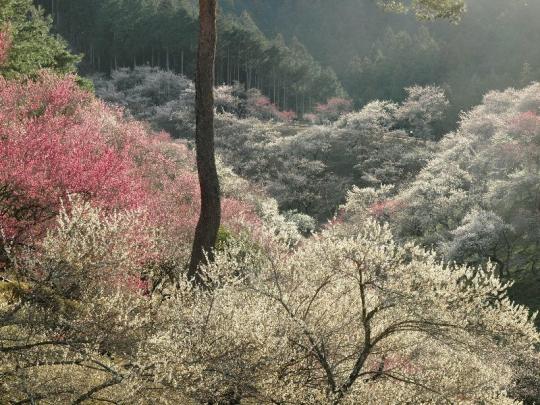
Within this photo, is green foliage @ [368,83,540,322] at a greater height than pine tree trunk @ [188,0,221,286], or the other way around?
pine tree trunk @ [188,0,221,286]

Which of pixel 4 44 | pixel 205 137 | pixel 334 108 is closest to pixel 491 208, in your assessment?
pixel 205 137

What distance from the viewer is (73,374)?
275 inches

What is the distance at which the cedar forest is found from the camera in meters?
6.55

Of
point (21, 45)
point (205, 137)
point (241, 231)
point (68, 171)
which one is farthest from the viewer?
point (21, 45)

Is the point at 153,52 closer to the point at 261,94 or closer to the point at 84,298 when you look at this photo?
the point at 261,94

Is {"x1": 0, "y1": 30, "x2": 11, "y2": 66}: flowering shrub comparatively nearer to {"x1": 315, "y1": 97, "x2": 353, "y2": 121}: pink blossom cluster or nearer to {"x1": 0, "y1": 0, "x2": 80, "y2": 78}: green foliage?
{"x1": 0, "y1": 0, "x2": 80, "y2": 78}: green foliage

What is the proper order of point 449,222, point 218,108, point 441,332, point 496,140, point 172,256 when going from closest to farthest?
1. point 441,332
2. point 172,256
3. point 449,222
4. point 496,140
5. point 218,108

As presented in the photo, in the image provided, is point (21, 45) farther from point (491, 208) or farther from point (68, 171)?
point (491, 208)

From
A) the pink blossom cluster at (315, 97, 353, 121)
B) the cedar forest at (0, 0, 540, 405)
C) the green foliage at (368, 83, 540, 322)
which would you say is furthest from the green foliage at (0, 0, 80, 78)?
the pink blossom cluster at (315, 97, 353, 121)

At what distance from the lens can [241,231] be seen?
757 inches

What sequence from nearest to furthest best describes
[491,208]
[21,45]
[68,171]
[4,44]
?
[68,171] → [4,44] → [21,45] → [491,208]

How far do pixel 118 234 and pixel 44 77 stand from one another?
15.5 m

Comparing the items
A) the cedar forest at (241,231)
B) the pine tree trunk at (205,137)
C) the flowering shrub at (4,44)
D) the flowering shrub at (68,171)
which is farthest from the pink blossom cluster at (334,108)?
the pine tree trunk at (205,137)

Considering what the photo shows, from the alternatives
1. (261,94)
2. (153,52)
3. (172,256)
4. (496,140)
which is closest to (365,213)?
(496,140)
